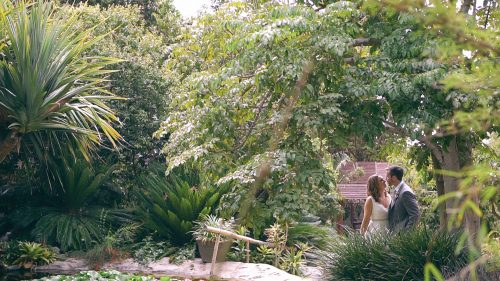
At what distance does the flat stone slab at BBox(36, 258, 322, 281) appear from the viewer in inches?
447

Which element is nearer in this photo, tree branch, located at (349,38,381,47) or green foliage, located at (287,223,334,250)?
tree branch, located at (349,38,381,47)

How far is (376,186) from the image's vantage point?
8.84 metres

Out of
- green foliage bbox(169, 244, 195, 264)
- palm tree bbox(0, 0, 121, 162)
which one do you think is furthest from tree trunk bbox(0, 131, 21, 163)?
green foliage bbox(169, 244, 195, 264)

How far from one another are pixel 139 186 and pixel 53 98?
21.4 feet

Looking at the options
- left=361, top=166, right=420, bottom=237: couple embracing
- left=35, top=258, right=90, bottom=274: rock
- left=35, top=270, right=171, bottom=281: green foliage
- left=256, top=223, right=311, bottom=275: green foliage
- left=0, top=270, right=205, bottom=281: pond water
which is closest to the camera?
left=361, top=166, right=420, bottom=237: couple embracing

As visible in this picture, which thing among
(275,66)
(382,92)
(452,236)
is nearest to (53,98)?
(275,66)

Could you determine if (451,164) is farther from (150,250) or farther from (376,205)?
(150,250)

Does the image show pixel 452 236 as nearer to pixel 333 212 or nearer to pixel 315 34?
pixel 315 34

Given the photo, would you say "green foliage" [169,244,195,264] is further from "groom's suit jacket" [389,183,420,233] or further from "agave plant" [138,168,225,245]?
"groom's suit jacket" [389,183,420,233]

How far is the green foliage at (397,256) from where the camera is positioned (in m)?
7.52

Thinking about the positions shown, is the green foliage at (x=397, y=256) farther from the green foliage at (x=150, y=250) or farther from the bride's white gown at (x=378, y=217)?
the green foliage at (x=150, y=250)

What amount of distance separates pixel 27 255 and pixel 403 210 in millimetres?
7018

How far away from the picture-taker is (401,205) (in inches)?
338

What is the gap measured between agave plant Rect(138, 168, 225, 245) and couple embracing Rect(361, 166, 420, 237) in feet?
17.1
